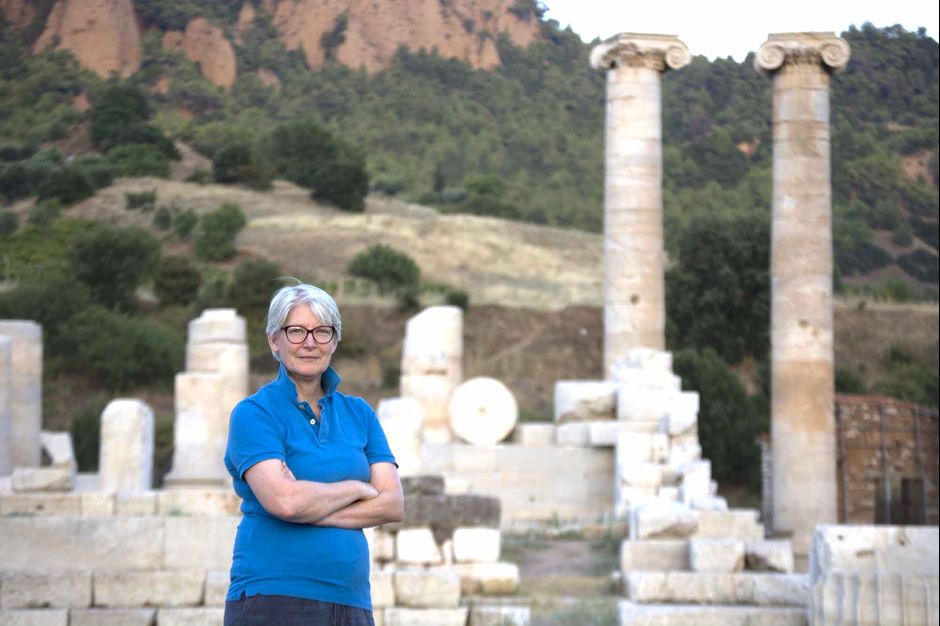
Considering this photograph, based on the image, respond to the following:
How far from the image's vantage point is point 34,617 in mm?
10961

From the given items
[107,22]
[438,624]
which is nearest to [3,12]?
[107,22]

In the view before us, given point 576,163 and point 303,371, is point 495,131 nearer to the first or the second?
point 576,163

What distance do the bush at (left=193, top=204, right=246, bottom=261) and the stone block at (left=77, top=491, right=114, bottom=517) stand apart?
32186 mm

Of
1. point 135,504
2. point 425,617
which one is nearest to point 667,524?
point 425,617

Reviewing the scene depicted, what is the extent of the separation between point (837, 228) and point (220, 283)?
53.1 feet

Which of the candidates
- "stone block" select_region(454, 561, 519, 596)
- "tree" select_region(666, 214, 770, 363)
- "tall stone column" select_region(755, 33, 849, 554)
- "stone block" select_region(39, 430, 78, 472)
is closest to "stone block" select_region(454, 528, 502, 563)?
"stone block" select_region(454, 561, 519, 596)

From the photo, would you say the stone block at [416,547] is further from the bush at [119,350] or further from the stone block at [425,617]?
the bush at [119,350]

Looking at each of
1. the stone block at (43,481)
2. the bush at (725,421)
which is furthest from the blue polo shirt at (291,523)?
the bush at (725,421)

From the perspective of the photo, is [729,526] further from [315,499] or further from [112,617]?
[315,499]

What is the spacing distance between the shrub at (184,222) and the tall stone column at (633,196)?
81.4ft

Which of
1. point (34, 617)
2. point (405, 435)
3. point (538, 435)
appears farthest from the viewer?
point (538, 435)

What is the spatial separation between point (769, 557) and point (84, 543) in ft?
18.0

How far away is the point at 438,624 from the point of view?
1211cm

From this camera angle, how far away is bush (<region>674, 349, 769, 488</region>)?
100.0 feet
